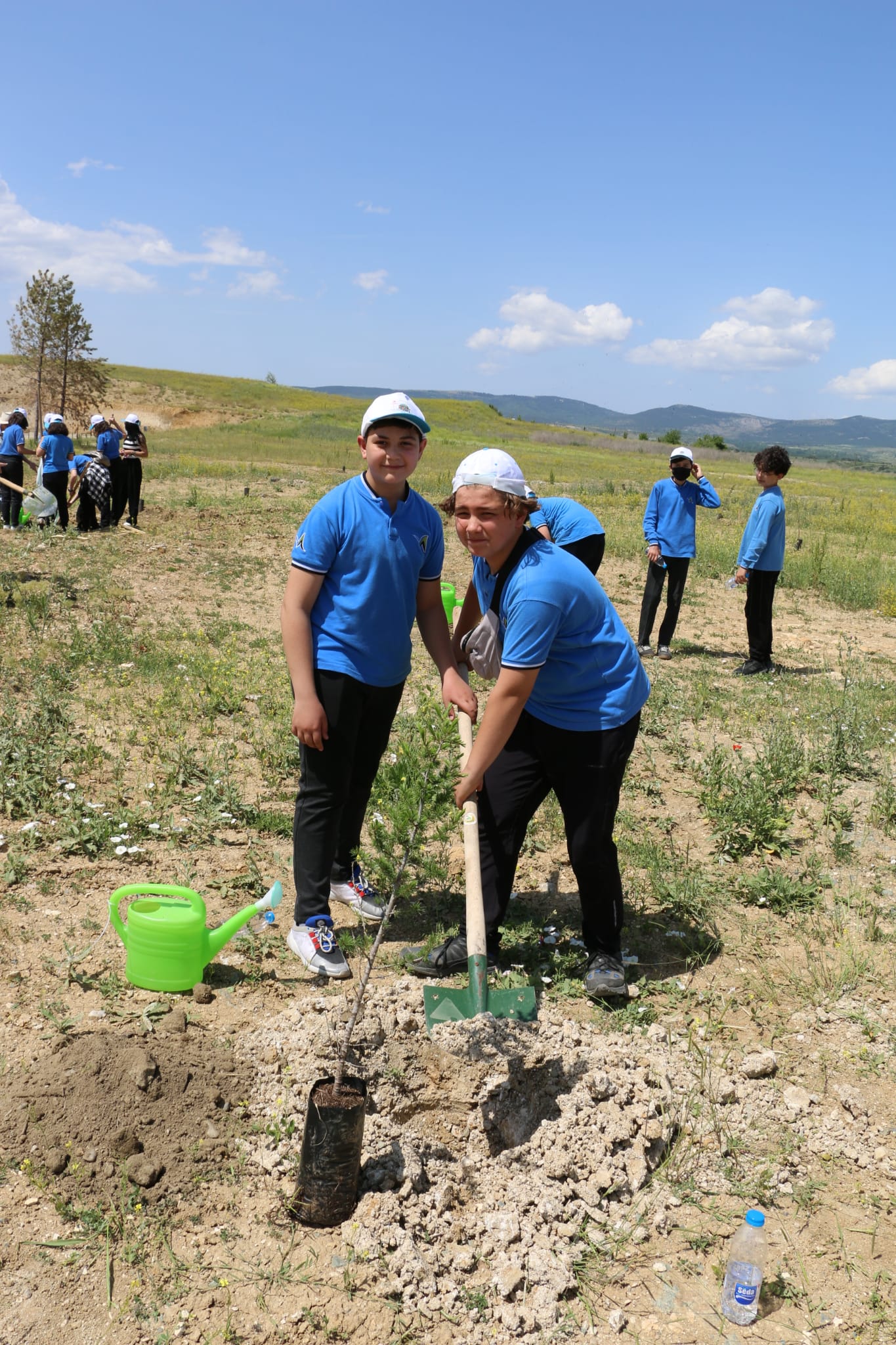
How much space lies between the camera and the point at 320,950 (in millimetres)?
3420

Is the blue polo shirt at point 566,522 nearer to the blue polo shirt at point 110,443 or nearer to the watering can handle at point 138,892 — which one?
the watering can handle at point 138,892

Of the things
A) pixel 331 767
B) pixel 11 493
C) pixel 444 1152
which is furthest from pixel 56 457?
pixel 444 1152

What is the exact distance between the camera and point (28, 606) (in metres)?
7.94

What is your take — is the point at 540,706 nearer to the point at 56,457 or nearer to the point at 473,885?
Answer: the point at 473,885

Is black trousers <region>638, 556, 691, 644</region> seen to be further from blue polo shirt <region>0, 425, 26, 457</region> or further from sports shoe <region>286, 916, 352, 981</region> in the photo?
blue polo shirt <region>0, 425, 26, 457</region>

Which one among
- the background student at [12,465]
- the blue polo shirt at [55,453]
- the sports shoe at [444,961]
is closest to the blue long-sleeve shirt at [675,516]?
the sports shoe at [444,961]

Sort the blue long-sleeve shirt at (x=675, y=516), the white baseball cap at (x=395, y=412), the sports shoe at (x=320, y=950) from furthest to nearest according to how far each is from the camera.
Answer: the blue long-sleeve shirt at (x=675, y=516) < the sports shoe at (x=320, y=950) < the white baseball cap at (x=395, y=412)

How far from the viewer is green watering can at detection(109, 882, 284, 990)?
321cm

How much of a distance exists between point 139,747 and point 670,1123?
3.78 metres

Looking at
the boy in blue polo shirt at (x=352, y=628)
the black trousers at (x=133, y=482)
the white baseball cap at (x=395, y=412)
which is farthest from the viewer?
the black trousers at (x=133, y=482)

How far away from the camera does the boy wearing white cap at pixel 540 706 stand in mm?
2789

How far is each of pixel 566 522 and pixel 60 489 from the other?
9342 mm

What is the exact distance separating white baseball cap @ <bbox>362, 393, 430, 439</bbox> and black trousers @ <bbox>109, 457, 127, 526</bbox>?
416 inches

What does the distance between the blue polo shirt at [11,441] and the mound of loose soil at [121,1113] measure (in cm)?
1113
